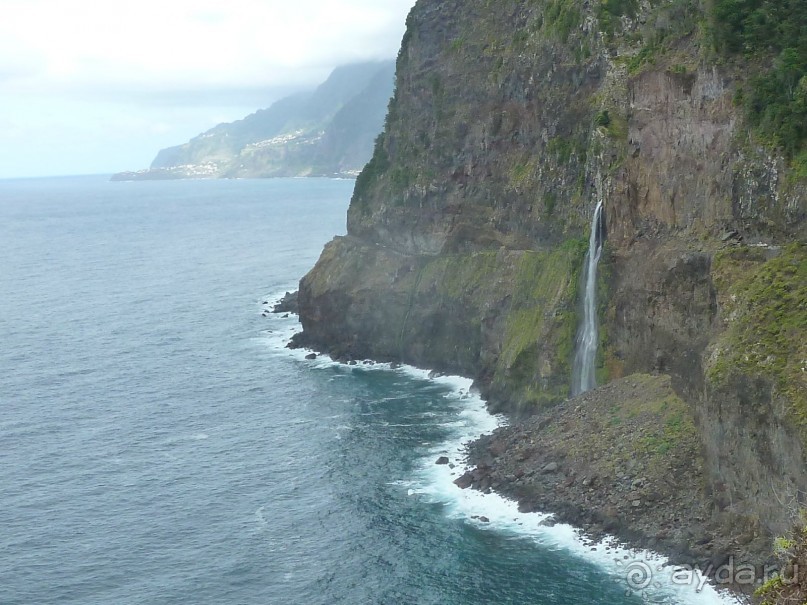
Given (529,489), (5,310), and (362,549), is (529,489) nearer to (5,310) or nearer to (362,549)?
(362,549)

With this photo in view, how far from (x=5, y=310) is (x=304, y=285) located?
49869mm

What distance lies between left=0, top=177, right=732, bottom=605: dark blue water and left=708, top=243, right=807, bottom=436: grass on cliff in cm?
1314

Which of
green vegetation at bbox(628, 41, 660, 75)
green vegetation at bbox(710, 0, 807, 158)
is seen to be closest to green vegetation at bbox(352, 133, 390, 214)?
green vegetation at bbox(628, 41, 660, 75)

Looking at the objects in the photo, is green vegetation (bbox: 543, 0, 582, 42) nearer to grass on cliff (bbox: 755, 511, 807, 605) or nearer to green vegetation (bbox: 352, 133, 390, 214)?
green vegetation (bbox: 352, 133, 390, 214)

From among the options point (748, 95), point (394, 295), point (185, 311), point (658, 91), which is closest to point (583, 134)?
point (658, 91)

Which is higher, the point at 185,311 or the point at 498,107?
the point at 498,107

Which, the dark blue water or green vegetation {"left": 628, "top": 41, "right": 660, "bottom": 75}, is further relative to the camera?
green vegetation {"left": 628, "top": 41, "right": 660, "bottom": 75}

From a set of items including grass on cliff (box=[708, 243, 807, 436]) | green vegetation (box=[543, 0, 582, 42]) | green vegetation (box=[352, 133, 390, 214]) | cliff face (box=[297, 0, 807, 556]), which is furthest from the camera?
green vegetation (box=[352, 133, 390, 214])

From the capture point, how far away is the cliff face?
52594mm

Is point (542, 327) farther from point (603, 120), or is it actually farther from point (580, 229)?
point (603, 120)

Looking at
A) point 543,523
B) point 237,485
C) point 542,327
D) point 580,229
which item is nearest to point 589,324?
point 542,327

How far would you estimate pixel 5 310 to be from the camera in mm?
132125

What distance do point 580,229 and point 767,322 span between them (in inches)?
1165

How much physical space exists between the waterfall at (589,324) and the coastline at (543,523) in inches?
240
